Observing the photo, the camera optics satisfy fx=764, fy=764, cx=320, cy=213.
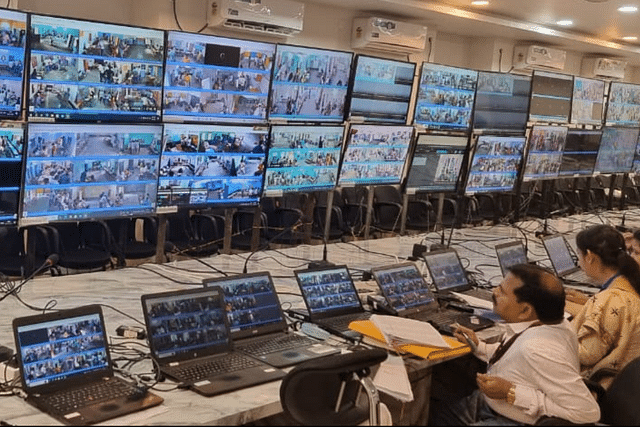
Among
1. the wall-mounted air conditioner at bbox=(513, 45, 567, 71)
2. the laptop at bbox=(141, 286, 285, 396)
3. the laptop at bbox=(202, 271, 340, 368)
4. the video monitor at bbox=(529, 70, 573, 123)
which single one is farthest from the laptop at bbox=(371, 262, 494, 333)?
the wall-mounted air conditioner at bbox=(513, 45, 567, 71)

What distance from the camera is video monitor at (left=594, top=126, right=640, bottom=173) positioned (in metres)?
6.71

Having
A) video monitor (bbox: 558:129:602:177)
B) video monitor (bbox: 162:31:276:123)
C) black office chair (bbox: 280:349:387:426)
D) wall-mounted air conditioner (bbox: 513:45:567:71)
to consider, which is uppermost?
wall-mounted air conditioner (bbox: 513:45:567:71)

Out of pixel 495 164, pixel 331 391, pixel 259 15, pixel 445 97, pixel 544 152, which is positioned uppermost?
pixel 259 15

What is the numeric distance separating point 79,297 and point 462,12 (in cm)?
585

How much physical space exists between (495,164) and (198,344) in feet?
12.1

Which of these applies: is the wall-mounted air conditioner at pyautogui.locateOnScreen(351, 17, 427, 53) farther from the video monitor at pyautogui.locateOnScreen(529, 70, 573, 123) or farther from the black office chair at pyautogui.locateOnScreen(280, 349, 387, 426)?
the black office chair at pyautogui.locateOnScreen(280, 349, 387, 426)

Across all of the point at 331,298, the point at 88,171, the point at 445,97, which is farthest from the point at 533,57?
the point at 331,298

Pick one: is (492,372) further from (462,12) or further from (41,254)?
(462,12)

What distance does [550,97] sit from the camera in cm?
603

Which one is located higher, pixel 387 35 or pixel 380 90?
pixel 387 35

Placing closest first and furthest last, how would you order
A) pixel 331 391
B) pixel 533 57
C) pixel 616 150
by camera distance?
pixel 331 391 < pixel 616 150 < pixel 533 57

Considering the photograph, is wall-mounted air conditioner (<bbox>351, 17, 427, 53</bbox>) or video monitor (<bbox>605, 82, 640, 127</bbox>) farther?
wall-mounted air conditioner (<bbox>351, 17, 427, 53</bbox>)

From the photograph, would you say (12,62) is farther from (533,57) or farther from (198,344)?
(533,57)

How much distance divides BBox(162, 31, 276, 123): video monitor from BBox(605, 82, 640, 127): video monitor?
13.6 feet
